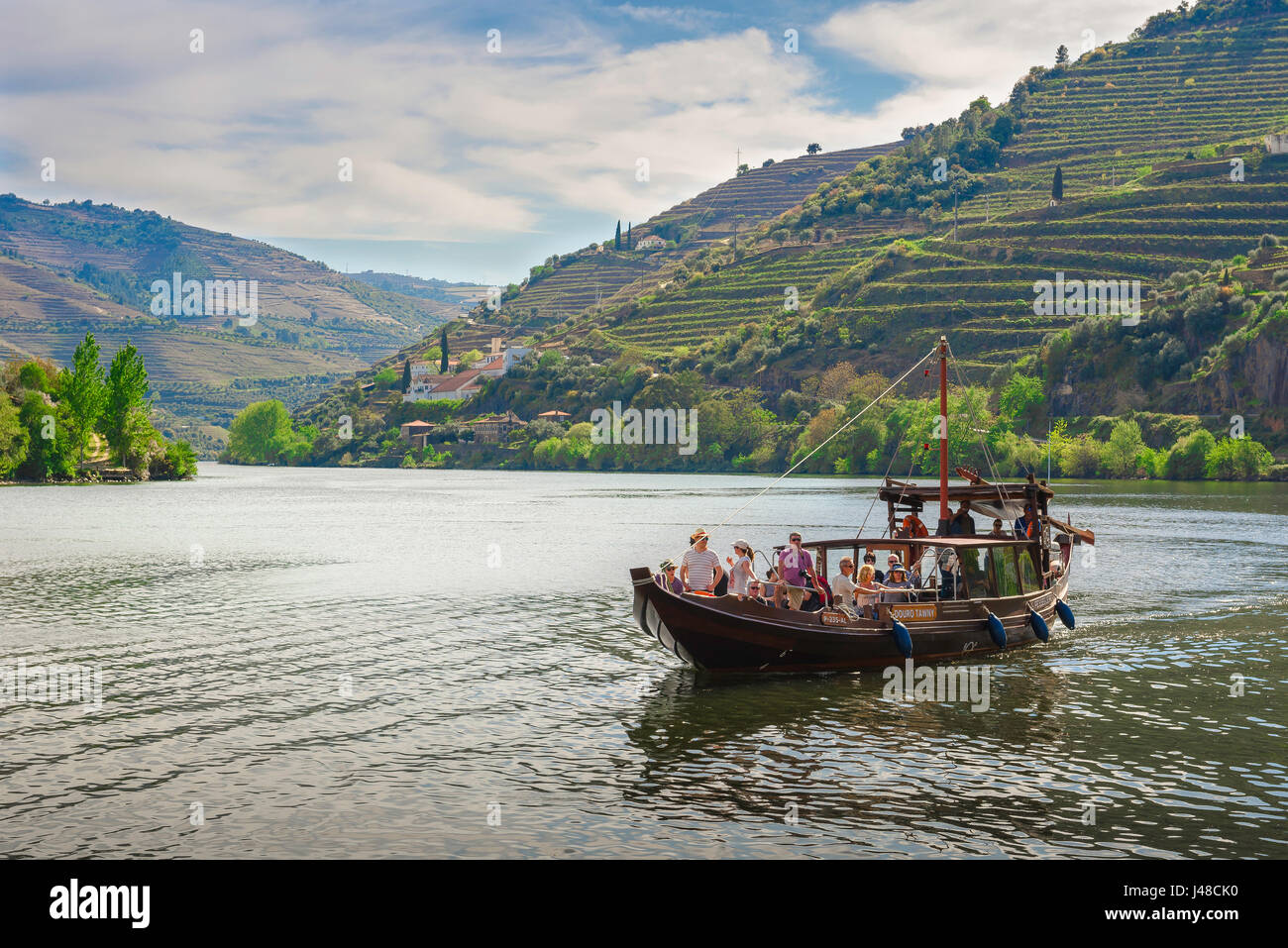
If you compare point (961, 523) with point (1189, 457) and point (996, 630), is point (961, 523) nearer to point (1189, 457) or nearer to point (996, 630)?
point (996, 630)

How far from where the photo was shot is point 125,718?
21.9 m

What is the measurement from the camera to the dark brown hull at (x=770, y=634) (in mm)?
24766

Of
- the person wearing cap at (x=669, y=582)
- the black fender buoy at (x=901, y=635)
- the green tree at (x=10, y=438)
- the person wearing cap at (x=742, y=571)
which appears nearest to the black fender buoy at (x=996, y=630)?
the black fender buoy at (x=901, y=635)

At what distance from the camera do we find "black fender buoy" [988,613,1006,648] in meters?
28.8

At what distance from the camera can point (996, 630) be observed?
2877 centimetres

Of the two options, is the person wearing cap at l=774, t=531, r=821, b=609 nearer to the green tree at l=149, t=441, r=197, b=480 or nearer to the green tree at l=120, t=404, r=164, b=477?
the green tree at l=120, t=404, r=164, b=477

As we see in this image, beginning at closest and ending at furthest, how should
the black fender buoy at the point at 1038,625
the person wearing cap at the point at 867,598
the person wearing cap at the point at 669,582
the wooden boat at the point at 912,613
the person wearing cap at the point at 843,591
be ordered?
the wooden boat at the point at 912,613 < the person wearing cap at the point at 669,582 < the person wearing cap at the point at 867,598 < the person wearing cap at the point at 843,591 < the black fender buoy at the point at 1038,625

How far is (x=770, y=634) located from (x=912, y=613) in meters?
4.14

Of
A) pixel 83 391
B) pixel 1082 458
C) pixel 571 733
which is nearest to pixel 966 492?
pixel 571 733

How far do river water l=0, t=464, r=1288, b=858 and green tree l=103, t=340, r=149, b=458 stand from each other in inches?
3665

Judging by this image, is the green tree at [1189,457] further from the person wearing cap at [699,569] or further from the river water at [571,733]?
the person wearing cap at [699,569]

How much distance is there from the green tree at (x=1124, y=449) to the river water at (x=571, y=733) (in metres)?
94.0
